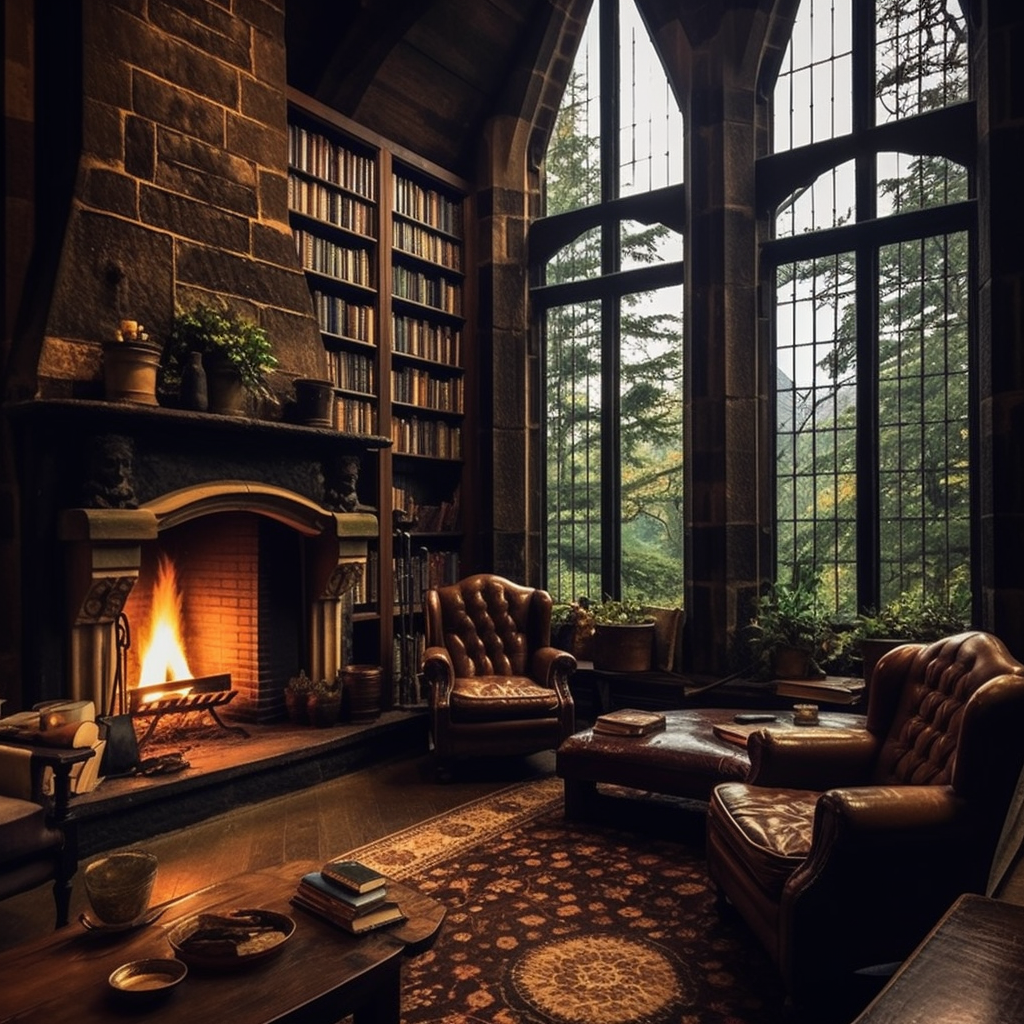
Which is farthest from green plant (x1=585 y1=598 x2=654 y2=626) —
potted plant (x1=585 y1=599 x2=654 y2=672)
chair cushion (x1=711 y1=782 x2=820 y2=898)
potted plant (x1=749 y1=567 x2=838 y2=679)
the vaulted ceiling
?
the vaulted ceiling

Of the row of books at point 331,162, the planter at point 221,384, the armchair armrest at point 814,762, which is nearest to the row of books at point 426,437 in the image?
the row of books at point 331,162

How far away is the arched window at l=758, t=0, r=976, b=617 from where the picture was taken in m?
5.19

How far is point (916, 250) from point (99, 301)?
450 centimetres

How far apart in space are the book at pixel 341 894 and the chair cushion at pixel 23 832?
47.6 inches

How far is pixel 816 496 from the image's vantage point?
18.6 ft

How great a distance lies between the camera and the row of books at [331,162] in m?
5.34

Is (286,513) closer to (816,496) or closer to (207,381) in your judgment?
(207,381)

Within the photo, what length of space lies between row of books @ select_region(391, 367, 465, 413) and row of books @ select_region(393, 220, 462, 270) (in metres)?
0.81

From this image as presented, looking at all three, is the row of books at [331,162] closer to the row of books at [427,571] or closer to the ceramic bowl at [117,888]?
the row of books at [427,571]

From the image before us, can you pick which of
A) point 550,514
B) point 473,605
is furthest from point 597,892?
point 550,514

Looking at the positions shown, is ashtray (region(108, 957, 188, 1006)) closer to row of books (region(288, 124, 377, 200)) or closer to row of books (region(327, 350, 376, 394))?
row of books (region(327, 350, 376, 394))

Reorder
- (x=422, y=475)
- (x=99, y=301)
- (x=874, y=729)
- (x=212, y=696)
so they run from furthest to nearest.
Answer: (x=422, y=475) → (x=212, y=696) → (x=99, y=301) → (x=874, y=729)

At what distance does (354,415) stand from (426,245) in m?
1.46

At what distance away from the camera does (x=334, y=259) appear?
5.59 m
